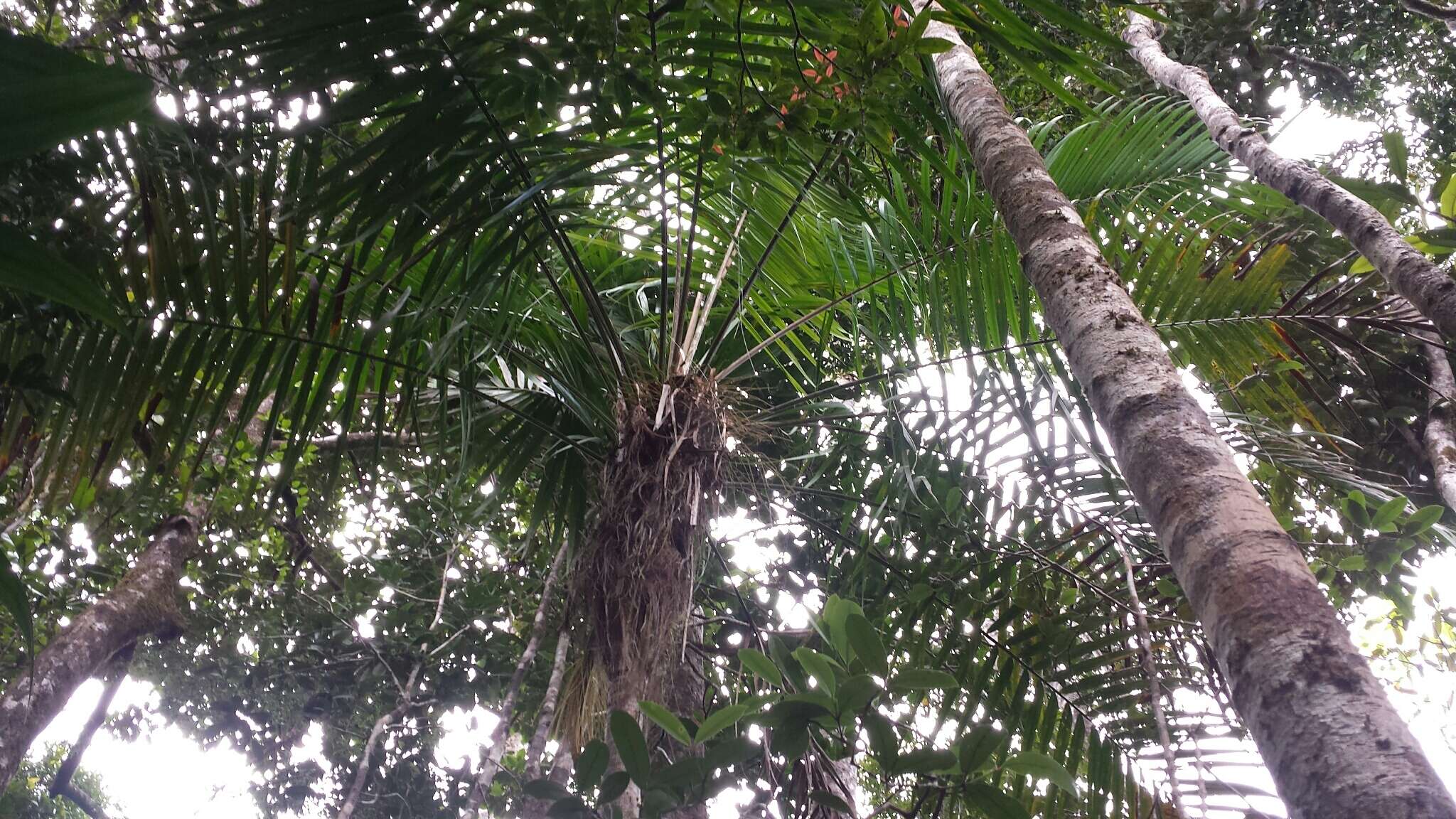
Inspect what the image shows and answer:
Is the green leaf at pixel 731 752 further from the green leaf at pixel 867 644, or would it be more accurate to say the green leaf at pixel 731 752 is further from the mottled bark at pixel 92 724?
the mottled bark at pixel 92 724

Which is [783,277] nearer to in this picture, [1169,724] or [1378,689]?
[1169,724]

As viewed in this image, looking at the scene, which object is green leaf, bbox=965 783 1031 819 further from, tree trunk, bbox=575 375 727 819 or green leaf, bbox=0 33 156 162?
green leaf, bbox=0 33 156 162

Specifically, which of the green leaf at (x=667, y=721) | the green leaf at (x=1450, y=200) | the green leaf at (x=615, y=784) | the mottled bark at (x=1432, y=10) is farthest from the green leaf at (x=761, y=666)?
the mottled bark at (x=1432, y=10)

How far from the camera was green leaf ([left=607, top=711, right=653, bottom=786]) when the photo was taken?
1.27m

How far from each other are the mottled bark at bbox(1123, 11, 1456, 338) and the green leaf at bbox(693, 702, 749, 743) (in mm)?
1295

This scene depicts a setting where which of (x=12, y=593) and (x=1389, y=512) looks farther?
(x=1389, y=512)

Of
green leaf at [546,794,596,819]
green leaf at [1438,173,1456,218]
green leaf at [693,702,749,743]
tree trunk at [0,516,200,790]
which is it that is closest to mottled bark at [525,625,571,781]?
green leaf at [546,794,596,819]

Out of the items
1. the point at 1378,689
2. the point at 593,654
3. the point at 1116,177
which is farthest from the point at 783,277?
the point at 1378,689

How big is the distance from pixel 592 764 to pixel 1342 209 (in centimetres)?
189

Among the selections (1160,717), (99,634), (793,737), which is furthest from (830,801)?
(99,634)

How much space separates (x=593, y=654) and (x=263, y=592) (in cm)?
382

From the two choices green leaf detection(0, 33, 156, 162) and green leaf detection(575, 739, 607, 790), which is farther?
green leaf detection(575, 739, 607, 790)

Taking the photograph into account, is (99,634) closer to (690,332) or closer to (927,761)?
(690,332)

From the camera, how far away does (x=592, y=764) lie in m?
1.33
